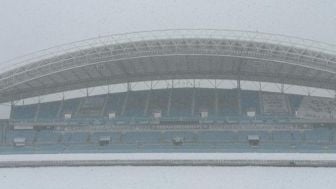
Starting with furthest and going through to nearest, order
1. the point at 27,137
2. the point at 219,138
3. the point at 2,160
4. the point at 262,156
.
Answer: the point at 27,137
the point at 219,138
the point at 2,160
the point at 262,156

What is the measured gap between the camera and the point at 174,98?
→ 43.5m

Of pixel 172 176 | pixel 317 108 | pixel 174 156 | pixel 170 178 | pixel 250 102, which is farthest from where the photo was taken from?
pixel 250 102

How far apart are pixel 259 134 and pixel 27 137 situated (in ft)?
58.0

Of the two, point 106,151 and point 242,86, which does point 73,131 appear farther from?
point 242,86

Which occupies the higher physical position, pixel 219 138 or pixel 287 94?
pixel 287 94

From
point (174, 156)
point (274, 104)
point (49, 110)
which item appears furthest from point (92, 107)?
point (274, 104)

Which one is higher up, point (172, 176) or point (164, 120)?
point (164, 120)

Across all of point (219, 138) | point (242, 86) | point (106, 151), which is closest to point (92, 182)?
point (106, 151)

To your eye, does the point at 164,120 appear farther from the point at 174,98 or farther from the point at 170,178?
the point at 170,178

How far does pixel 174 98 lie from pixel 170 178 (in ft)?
51.0

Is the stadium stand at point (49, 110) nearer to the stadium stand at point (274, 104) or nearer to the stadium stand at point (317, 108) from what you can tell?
the stadium stand at point (274, 104)

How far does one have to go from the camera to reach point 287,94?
4306 centimetres

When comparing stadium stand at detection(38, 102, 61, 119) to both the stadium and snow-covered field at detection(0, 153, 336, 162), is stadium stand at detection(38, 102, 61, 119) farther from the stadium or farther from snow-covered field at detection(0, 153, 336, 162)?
snow-covered field at detection(0, 153, 336, 162)

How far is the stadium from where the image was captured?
35844mm
